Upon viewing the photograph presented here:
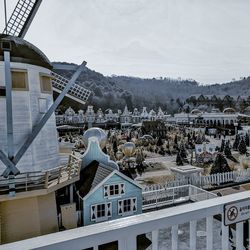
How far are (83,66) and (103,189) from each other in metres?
3.27

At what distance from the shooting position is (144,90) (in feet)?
309

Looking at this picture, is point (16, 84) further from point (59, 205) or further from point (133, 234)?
point (133, 234)

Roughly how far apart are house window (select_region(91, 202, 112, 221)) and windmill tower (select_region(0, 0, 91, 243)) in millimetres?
1239

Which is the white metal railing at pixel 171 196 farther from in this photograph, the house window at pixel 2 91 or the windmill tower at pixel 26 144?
the house window at pixel 2 91

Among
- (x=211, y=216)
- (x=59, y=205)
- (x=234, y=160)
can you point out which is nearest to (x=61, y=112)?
(x=234, y=160)

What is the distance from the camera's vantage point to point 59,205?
7023mm

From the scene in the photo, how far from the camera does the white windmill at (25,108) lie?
15.9 ft

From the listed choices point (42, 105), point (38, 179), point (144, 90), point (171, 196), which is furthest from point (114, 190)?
point (144, 90)

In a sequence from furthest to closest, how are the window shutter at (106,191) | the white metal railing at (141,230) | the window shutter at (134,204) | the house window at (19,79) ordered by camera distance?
the window shutter at (134,204), the window shutter at (106,191), the house window at (19,79), the white metal railing at (141,230)

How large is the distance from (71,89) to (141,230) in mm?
6746

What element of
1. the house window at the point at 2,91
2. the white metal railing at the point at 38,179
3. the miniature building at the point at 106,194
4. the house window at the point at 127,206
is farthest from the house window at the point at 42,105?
the house window at the point at 127,206

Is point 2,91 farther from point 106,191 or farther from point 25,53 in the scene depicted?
point 106,191

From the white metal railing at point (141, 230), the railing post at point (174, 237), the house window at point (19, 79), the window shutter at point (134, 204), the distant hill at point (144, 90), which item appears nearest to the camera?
the white metal railing at point (141, 230)

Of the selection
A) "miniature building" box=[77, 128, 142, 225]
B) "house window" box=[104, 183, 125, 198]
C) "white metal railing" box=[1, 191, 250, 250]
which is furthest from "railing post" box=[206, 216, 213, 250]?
"house window" box=[104, 183, 125, 198]
